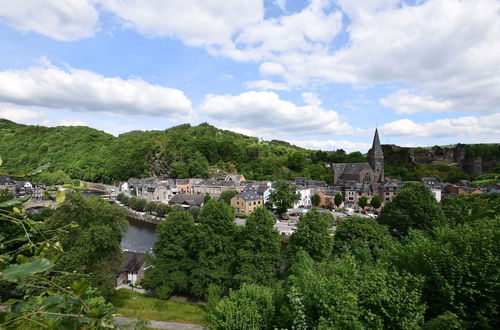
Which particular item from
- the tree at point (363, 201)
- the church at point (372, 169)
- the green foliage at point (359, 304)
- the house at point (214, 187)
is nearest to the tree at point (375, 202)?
the tree at point (363, 201)

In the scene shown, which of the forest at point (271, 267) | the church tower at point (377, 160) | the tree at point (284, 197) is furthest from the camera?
the church tower at point (377, 160)

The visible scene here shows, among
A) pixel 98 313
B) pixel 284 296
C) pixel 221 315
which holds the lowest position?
pixel 221 315

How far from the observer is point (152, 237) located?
3709 cm

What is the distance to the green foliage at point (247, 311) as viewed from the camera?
8.28m

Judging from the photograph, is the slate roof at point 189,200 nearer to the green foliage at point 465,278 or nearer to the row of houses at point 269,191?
the row of houses at point 269,191

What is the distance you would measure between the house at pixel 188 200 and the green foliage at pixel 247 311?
4166cm

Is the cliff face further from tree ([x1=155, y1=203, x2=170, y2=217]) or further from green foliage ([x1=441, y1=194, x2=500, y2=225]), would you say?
tree ([x1=155, y1=203, x2=170, y2=217])

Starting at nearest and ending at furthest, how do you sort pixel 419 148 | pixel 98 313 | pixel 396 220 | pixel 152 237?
pixel 98 313, pixel 396 220, pixel 152 237, pixel 419 148

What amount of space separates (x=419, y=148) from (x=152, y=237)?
83867mm

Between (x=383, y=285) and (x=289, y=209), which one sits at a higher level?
(x=383, y=285)

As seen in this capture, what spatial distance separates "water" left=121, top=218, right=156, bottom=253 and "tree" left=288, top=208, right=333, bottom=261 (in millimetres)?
16250

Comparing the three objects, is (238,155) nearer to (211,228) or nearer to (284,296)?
(211,228)

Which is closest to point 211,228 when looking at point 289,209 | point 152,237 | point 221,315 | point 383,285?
point 221,315

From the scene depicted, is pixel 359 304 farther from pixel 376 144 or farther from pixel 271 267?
pixel 376 144
